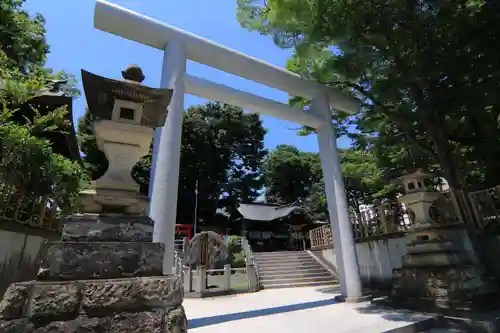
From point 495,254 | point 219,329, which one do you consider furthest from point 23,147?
point 495,254

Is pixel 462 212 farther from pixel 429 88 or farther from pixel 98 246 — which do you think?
pixel 98 246

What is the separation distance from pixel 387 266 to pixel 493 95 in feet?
16.9

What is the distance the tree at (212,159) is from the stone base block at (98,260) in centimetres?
2080

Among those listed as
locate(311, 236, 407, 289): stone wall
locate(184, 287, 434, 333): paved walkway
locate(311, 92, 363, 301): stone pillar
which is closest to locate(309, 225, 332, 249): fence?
locate(311, 236, 407, 289): stone wall

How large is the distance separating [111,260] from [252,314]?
4487 mm

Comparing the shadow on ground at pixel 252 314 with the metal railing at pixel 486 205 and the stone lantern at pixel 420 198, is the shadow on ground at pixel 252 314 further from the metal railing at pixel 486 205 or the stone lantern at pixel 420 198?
the metal railing at pixel 486 205

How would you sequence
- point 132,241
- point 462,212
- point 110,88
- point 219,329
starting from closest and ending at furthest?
1. point 132,241
2. point 110,88
3. point 219,329
4. point 462,212

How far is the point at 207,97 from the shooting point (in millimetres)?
6688

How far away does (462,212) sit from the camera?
20.6 ft

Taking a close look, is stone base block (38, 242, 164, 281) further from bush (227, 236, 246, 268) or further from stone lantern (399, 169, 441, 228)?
bush (227, 236, 246, 268)

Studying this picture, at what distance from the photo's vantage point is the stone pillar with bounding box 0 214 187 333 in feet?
6.14

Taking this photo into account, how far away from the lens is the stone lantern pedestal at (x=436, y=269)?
4.78 m

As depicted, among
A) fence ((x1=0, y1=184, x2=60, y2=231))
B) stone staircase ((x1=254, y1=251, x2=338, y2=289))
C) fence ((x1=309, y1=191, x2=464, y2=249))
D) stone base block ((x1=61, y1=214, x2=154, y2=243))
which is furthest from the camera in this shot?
stone staircase ((x1=254, y1=251, x2=338, y2=289))

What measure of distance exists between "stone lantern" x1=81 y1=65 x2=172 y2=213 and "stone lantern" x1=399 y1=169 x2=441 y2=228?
571cm
